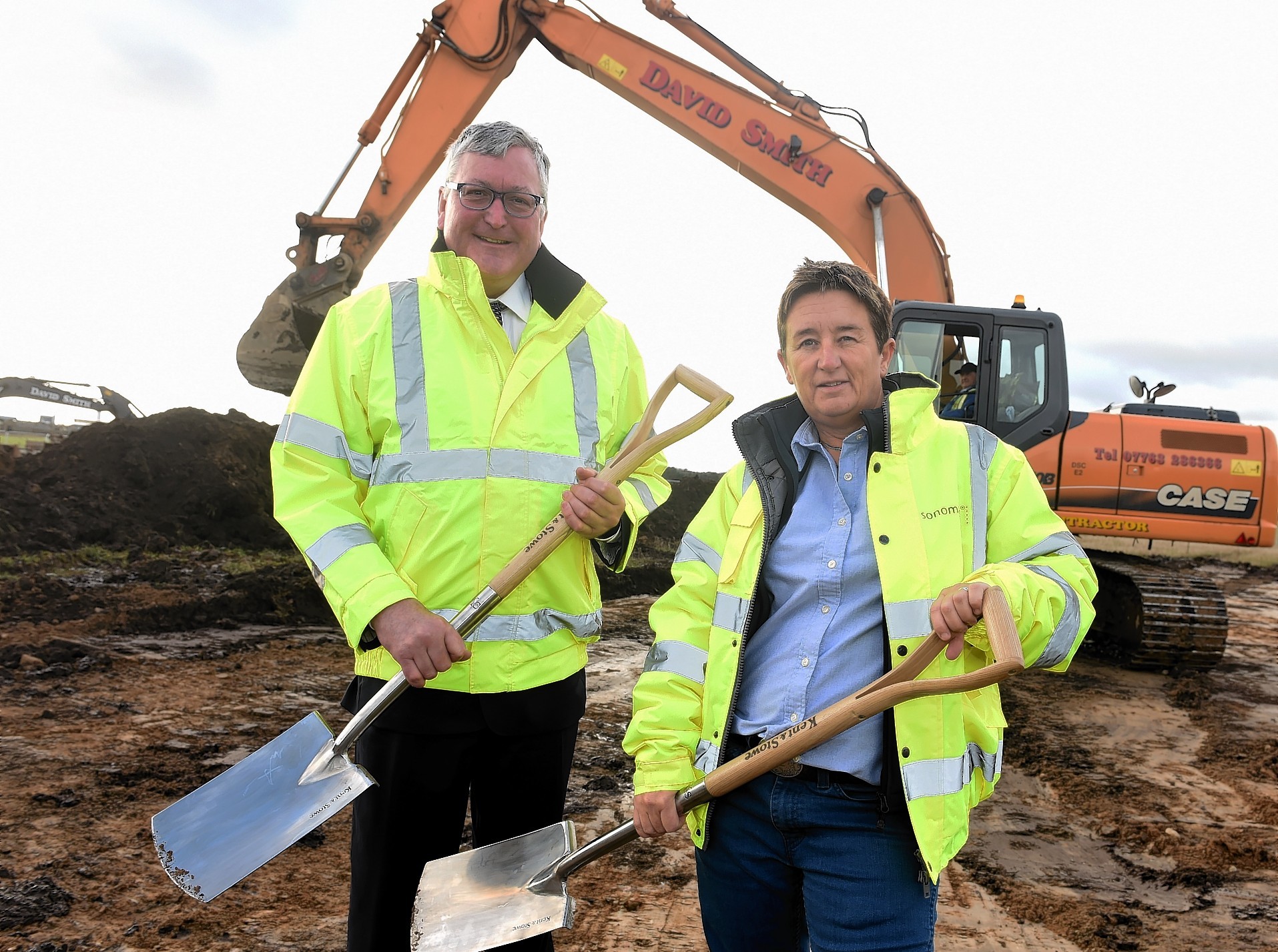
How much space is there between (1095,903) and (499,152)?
3.89 metres

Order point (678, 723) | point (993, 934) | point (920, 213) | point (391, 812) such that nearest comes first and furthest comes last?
point (678, 723), point (391, 812), point (993, 934), point (920, 213)

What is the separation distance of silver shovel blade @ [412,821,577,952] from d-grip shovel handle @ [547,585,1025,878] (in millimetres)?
540

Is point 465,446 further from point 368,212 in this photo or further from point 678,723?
point 368,212

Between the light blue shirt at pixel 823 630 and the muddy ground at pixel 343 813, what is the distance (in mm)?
1816

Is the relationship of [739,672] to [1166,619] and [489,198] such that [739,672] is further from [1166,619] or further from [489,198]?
[1166,619]

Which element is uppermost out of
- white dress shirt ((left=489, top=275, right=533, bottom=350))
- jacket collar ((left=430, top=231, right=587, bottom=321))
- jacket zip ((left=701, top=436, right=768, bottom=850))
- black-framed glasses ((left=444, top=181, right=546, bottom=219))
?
black-framed glasses ((left=444, top=181, right=546, bottom=219))

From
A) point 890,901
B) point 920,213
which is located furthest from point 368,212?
point 890,901

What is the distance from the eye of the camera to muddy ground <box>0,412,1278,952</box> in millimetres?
3336

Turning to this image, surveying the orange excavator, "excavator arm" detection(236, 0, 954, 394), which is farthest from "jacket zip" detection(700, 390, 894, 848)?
"excavator arm" detection(236, 0, 954, 394)

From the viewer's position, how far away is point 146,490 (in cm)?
1132

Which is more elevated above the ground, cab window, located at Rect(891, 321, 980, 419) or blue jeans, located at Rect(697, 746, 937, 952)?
cab window, located at Rect(891, 321, 980, 419)

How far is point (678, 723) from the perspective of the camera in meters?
1.89

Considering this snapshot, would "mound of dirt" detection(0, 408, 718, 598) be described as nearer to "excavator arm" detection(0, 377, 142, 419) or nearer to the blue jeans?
"excavator arm" detection(0, 377, 142, 419)

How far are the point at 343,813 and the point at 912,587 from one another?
3405 millimetres
